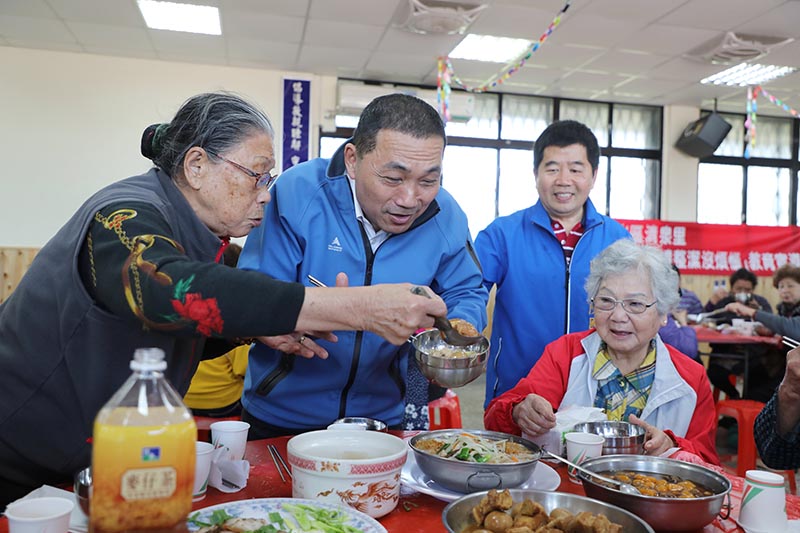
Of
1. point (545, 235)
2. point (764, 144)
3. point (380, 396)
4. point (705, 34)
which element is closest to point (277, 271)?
point (380, 396)

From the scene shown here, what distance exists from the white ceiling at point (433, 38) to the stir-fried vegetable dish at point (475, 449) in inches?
175

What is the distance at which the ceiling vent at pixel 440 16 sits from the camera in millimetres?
5113

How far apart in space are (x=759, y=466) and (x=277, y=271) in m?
3.95

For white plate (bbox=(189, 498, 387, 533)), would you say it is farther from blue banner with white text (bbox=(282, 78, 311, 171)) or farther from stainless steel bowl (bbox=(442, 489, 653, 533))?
blue banner with white text (bbox=(282, 78, 311, 171))

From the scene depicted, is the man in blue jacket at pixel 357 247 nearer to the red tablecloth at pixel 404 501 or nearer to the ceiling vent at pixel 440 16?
the red tablecloth at pixel 404 501

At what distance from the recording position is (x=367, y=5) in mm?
5156

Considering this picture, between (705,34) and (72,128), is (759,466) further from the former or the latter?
(72,128)

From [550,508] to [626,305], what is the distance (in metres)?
1.04

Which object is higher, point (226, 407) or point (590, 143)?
point (590, 143)

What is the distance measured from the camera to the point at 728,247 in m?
8.09

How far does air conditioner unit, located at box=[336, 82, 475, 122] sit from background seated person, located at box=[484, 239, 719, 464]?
17.2 ft

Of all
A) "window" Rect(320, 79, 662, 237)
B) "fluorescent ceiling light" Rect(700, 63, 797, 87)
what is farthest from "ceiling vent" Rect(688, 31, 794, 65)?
"window" Rect(320, 79, 662, 237)

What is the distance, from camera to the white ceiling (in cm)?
520

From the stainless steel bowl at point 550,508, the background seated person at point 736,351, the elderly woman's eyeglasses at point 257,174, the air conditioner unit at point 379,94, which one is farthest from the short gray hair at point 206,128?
the air conditioner unit at point 379,94
